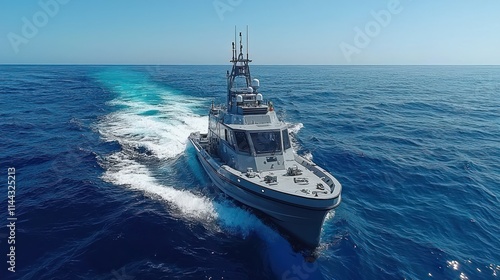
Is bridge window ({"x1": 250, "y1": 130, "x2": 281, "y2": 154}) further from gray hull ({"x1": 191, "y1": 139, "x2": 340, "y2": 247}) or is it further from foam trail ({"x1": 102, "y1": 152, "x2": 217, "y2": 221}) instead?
foam trail ({"x1": 102, "y1": 152, "x2": 217, "y2": 221})

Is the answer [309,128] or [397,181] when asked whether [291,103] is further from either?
[397,181]

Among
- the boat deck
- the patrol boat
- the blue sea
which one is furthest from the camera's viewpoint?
the boat deck

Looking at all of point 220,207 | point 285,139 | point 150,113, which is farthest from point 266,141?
point 150,113

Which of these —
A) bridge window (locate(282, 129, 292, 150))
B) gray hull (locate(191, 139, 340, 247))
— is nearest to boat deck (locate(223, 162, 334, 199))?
gray hull (locate(191, 139, 340, 247))

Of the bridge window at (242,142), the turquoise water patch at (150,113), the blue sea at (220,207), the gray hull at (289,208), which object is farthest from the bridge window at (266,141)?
the turquoise water patch at (150,113)

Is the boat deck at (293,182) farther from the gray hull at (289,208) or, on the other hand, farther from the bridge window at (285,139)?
the bridge window at (285,139)

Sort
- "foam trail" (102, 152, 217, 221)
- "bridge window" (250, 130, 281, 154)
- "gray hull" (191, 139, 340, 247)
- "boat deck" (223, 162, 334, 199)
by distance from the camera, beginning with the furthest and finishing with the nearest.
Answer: "bridge window" (250, 130, 281, 154), "foam trail" (102, 152, 217, 221), "boat deck" (223, 162, 334, 199), "gray hull" (191, 139, 340, 247)

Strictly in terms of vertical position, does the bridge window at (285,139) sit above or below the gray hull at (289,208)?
above

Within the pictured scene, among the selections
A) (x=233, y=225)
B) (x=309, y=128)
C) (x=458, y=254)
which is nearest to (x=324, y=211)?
(x=233, y=225)
